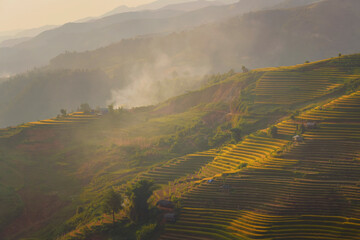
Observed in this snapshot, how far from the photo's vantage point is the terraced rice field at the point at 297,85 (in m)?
64.5

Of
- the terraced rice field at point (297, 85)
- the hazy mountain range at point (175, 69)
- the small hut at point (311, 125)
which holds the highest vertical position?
the hazy mountain range at point (175, 69)

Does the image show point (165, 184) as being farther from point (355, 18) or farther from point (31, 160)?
point (355, 18)

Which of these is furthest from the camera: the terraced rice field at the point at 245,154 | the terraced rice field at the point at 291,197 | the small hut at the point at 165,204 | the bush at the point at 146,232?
the terraced rice field at the point at 245,154

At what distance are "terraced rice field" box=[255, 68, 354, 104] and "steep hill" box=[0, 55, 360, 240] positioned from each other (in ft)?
1.32

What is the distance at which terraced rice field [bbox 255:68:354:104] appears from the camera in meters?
64.5

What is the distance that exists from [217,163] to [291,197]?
622 inches

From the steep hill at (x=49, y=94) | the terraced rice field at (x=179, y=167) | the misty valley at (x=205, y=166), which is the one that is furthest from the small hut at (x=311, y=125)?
the steep hill at (x=49, y=94)

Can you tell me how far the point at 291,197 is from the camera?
123 feet

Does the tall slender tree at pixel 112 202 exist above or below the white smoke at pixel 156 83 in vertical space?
below

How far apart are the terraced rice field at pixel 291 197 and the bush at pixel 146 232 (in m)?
1.42

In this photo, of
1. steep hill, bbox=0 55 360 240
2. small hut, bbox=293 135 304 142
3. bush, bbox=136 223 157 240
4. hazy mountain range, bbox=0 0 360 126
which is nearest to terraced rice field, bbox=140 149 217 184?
steep hill, bbox=0 55 360 240

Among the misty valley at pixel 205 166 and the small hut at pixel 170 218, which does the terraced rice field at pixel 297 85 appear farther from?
the small hut at pixel 170 218

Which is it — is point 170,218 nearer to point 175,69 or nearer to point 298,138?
point 298,138

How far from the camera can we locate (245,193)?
39594 millimetres
